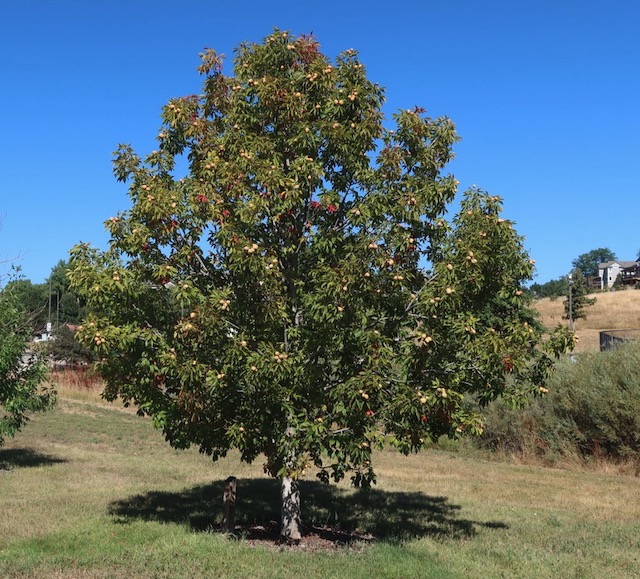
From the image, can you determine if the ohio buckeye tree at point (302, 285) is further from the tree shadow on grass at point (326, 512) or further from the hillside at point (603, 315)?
the hillside at point (603, 315)

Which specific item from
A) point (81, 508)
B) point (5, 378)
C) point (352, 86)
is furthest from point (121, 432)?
point (352, 86)

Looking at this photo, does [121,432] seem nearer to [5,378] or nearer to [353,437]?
[5,378]

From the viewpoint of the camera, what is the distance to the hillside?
76438mm

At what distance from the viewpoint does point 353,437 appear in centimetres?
830

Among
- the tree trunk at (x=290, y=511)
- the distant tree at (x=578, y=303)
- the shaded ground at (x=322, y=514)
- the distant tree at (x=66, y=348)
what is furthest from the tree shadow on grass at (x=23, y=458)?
the distant tree at (x=578, y=303)

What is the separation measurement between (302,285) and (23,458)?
12283 millimetres

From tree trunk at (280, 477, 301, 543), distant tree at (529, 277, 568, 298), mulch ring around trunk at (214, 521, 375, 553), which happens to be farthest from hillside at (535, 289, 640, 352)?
tree trunk at (280, 477, 301, 543)

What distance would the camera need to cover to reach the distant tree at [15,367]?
1527 cm

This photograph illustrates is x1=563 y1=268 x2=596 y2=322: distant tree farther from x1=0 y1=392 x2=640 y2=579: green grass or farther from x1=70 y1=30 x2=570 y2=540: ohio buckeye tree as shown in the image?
x1=70 y1=30 x2=570 y2=540: ohio buckeye tree

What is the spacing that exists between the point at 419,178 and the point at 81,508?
7843mm

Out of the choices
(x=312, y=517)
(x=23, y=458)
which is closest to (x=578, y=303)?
(x=23, y=458)

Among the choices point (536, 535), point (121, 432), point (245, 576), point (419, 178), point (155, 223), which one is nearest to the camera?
point (245, 576)

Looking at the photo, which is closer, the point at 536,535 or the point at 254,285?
the point at 254,285

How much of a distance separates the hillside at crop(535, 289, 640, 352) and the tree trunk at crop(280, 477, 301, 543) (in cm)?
5893
